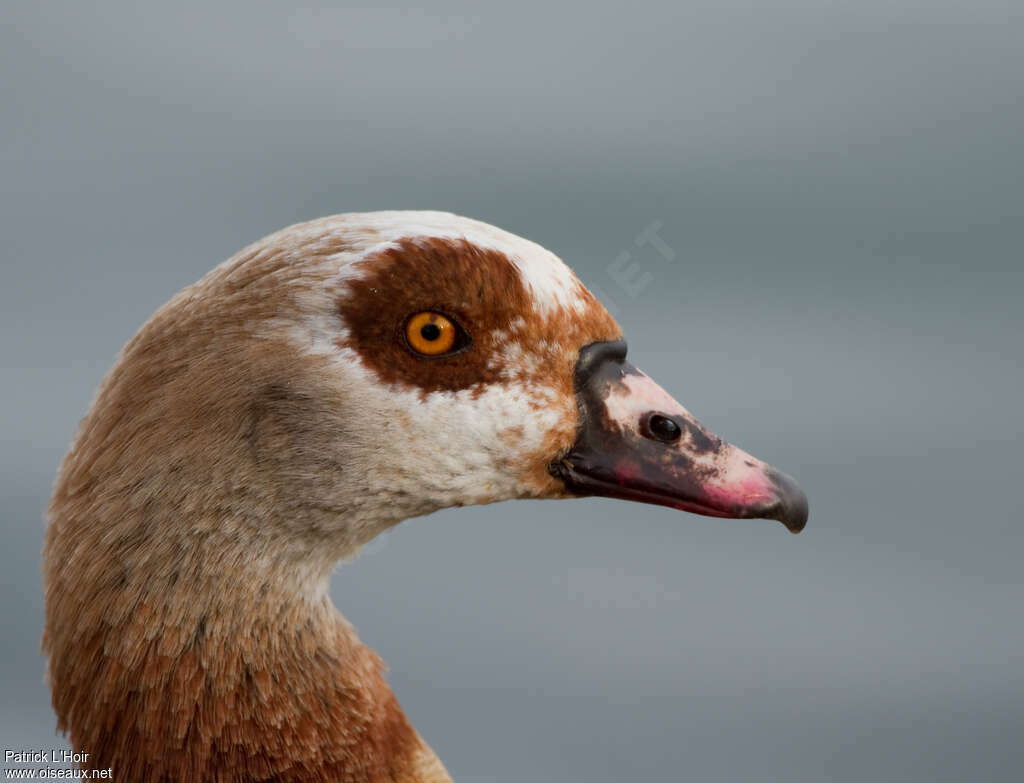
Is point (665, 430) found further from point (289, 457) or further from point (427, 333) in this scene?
point (289, 457)

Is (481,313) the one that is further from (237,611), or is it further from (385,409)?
(237,611)

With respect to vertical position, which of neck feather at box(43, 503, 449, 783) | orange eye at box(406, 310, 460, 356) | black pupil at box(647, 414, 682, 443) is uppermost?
orange eye at box(406, 310, 460, 356)

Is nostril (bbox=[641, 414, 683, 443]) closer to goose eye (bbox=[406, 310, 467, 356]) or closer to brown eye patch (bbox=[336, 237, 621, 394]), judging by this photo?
brown eye patch (bbox=[336, 237, 621, 394])

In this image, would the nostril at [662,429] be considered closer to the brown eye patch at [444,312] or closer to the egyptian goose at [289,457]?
the egyptian goose at [289,457]

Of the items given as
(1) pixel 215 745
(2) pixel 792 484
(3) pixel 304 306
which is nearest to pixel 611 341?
(2) pixel 792 484

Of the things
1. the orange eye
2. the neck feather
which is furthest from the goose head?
the neck feather

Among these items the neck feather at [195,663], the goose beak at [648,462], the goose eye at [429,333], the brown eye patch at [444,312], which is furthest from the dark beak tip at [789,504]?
the neck feather at [195,663]
